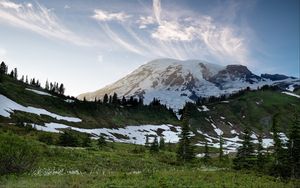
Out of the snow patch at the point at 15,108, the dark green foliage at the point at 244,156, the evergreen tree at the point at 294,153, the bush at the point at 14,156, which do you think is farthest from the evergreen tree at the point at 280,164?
the snow patch at the point at 15,108

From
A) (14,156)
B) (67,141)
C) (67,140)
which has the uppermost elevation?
(67,140)

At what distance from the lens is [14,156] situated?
2895 centimetres

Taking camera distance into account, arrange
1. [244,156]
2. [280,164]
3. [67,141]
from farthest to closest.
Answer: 1. [67,141]
2. [244,156]
3. [280,164]

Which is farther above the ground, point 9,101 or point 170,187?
point 9,101

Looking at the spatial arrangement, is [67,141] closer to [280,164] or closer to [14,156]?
[280,164]

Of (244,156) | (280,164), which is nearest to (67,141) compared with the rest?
(244,156)

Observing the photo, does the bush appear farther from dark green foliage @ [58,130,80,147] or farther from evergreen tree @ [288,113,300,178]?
evergreen tree @ [288,113,300,178]

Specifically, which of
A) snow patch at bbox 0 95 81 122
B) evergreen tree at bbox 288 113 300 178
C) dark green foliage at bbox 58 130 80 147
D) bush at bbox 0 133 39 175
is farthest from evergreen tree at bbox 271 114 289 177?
snow patch at bbox 0 95 81 122

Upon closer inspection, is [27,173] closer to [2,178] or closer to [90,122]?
[2,178]

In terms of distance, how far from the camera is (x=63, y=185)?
2388 cm

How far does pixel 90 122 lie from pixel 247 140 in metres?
115

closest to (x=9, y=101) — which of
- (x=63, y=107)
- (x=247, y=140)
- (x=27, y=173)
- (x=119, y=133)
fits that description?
(x=63, y=107)

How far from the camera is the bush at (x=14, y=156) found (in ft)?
93.3

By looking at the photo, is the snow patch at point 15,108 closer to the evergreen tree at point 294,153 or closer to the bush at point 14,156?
the evergreen tree at point 294,153
